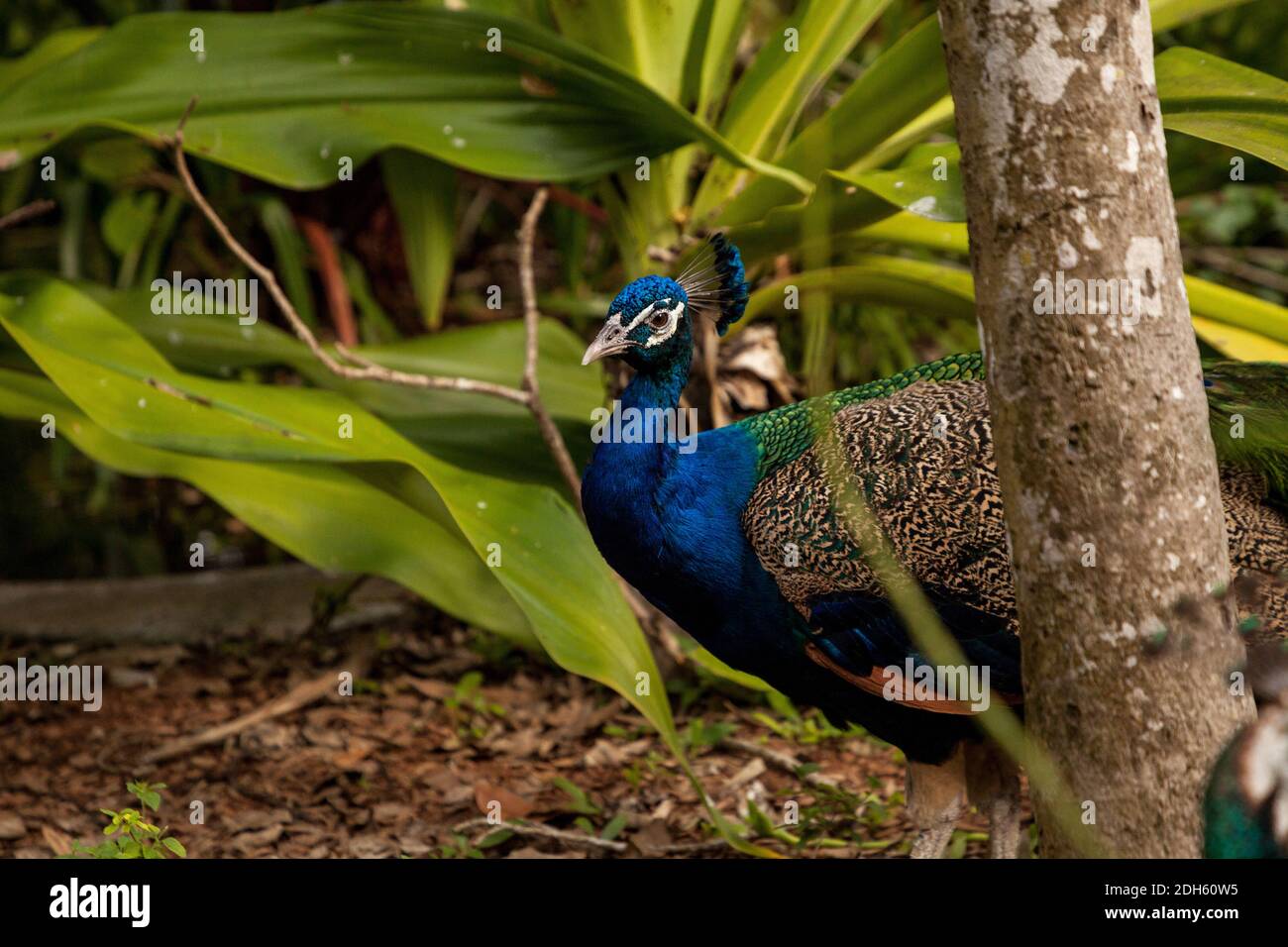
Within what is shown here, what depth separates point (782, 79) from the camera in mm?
3041

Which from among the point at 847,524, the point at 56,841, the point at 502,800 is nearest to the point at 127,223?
the point at 56,841

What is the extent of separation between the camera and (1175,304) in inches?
59.4

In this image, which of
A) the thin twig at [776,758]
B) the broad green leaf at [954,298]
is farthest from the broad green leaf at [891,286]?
the thin twig at [776,758]

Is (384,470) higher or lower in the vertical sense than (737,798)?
higher

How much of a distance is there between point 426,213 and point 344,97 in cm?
78

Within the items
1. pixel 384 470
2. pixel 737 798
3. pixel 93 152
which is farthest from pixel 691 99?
pixel 93 152

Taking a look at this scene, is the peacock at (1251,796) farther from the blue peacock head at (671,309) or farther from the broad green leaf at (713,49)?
the broad green leaf at (713,49)

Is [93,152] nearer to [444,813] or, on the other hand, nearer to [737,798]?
[444,813]

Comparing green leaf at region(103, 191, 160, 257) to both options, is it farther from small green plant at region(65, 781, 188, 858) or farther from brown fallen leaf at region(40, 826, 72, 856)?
small green plant at region(65, 781, 188, 858)

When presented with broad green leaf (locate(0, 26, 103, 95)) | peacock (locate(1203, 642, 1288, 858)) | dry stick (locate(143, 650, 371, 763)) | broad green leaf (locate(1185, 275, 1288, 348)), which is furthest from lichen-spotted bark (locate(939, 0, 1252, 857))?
broad green leaf (locate(0, 26, 103, 95))

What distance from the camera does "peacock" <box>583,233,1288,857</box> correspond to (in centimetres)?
210

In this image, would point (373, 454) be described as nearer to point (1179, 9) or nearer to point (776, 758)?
point (776, 758)
